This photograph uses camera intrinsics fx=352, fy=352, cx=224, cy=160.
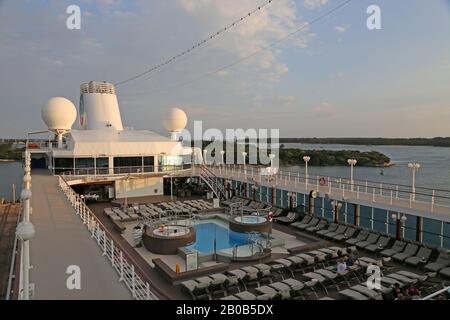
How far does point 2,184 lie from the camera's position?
44219 mm

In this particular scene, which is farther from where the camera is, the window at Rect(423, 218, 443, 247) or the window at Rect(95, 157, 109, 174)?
the window at Rect(95, 157, 109, 174)

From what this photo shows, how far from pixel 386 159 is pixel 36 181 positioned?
170 ft

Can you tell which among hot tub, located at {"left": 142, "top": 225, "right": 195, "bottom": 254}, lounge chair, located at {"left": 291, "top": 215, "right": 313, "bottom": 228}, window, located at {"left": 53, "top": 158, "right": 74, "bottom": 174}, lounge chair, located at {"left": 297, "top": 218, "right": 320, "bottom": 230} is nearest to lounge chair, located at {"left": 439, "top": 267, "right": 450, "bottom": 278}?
lounge chair, located at {"left": 297, "top": 218, "right": 320, "bottom": 230}

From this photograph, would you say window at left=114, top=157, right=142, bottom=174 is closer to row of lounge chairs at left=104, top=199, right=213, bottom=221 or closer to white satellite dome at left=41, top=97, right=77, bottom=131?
row of lounge chairs at left=104, top=199, right=213, bottom=221

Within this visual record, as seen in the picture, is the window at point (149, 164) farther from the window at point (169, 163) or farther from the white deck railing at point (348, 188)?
the white deck railing at point (348, 188)

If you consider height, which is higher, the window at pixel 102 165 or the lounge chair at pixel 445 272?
the window at pixel 102 165

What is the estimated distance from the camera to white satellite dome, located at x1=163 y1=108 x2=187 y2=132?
957 inches

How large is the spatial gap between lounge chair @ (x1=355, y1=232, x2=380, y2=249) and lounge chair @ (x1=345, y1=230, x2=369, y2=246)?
122mm

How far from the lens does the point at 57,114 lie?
2153cm

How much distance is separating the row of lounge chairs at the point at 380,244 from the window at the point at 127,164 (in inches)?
398

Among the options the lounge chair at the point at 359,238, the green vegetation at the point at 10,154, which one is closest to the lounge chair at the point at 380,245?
the lounge chair at the point at 359,238

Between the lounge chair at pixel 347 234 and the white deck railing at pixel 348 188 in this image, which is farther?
the lounge chair at pixel 347 234

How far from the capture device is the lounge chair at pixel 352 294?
716cm
